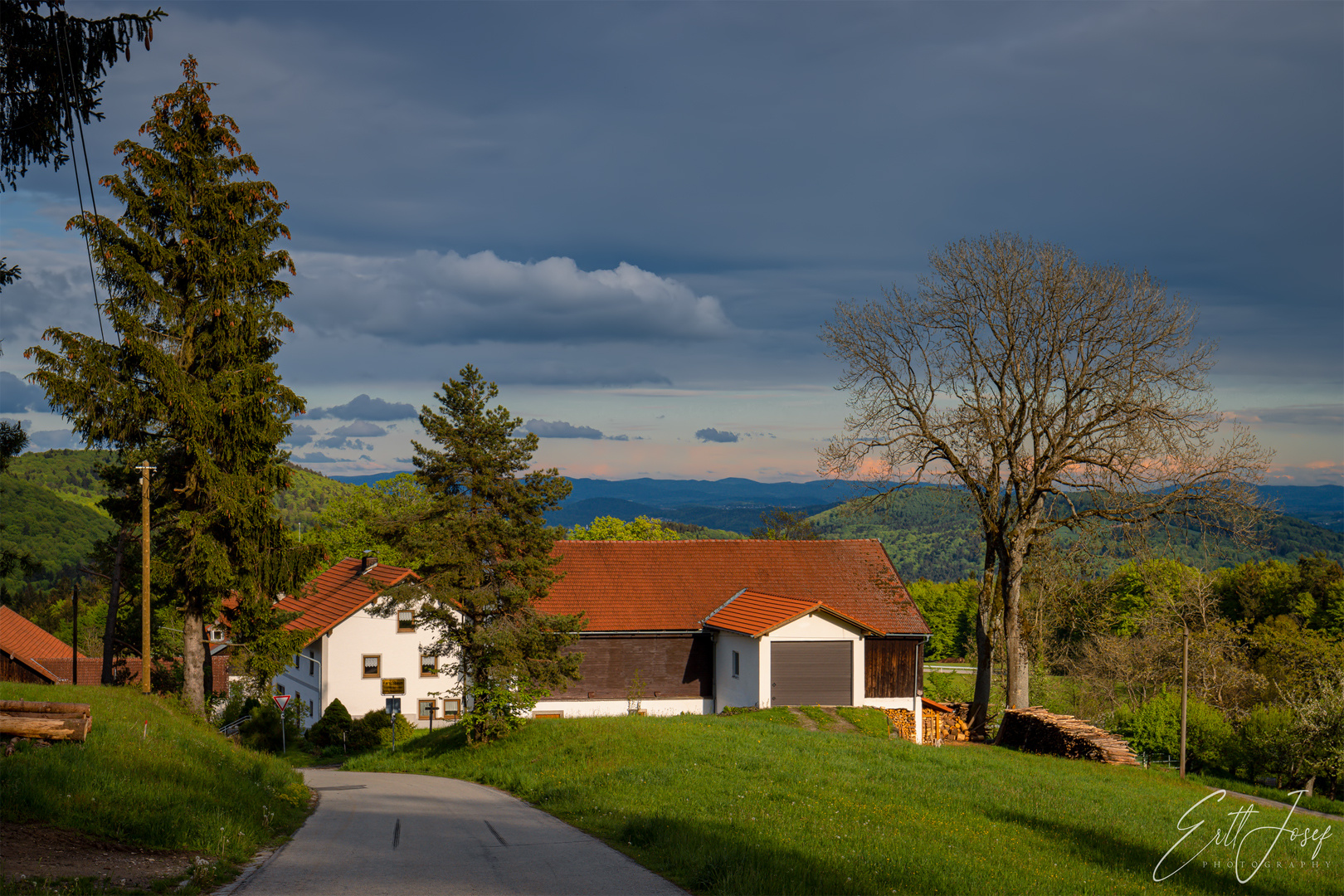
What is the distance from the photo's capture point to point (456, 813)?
15.0 m

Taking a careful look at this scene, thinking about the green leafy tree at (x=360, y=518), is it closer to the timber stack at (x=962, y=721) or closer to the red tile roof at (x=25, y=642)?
the red tile roof at (x=25, y=642)

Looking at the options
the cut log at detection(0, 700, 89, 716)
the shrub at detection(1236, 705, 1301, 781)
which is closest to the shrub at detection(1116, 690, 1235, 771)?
the shrub at detection(1236, 705, 1301, 781)

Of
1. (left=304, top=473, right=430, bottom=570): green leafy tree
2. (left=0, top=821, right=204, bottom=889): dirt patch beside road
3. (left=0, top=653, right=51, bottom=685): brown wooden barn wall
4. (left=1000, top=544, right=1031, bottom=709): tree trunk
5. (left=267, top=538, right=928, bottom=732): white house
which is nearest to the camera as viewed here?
(left=0, top=821, right=204, bottom=889): dirt patch beside road

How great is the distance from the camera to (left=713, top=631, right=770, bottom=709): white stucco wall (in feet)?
111

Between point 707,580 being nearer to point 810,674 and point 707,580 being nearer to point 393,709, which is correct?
point 810,674

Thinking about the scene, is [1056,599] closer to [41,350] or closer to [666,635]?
[666,635]

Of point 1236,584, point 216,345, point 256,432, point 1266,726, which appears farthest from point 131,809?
point 1236,584

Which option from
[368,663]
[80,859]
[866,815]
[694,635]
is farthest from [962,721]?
[80,859]

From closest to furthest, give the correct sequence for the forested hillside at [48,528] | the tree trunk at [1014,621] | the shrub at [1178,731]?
the tree trunk at [1014,621]
the shrub at [1178,731]
the forested hillside at [48,528]

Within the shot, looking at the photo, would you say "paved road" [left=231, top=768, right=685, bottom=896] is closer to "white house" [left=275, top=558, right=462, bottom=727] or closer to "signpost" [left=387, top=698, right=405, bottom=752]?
"signpost" [left=387, top=698, right=405, bottom=752]

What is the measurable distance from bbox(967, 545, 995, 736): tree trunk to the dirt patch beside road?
24221mm

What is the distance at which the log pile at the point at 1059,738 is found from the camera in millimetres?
25953

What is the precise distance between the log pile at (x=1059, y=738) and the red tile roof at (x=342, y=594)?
26.0 metres
